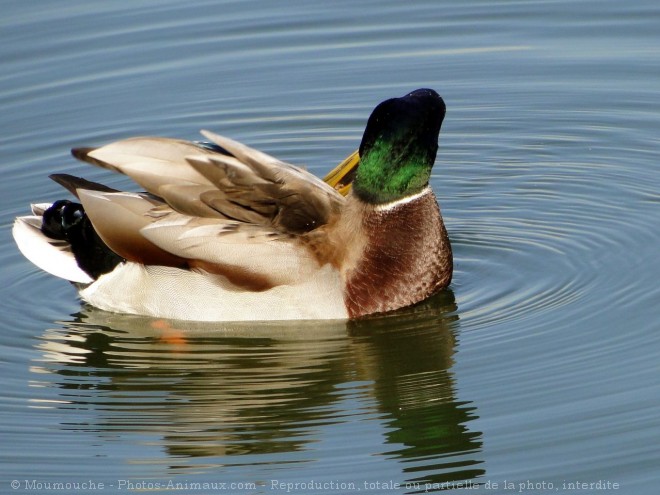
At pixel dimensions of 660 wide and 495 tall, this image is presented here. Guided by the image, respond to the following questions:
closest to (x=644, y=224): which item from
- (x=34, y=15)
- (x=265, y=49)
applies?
(x=265, y=49)

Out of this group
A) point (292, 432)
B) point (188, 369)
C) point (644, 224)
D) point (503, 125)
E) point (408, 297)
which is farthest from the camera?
point (503, 125)

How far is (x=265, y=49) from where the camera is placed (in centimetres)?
1273

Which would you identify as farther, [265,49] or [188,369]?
[265,49]

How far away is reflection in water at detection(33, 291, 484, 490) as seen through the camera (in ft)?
22.7

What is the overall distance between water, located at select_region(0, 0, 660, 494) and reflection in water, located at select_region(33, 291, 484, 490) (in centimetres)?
2

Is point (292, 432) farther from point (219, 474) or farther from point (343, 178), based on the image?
point (343, 178)

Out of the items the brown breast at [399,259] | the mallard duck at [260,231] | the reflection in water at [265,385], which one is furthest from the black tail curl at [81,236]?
the brown breast at [399,259]

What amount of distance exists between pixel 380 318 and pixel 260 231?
90cm

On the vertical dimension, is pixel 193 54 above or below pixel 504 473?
above

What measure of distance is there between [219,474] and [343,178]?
2897 millimetres

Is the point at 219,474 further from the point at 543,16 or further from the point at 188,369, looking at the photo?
the point at 543,16

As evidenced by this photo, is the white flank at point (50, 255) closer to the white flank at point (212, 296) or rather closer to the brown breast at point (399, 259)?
the white flank at point (212, 296)

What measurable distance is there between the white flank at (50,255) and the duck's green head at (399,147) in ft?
5.75

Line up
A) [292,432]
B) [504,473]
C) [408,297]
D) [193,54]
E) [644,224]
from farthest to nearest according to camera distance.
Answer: [193,54], [644,224], [408,297], [292,432], [504,473]
